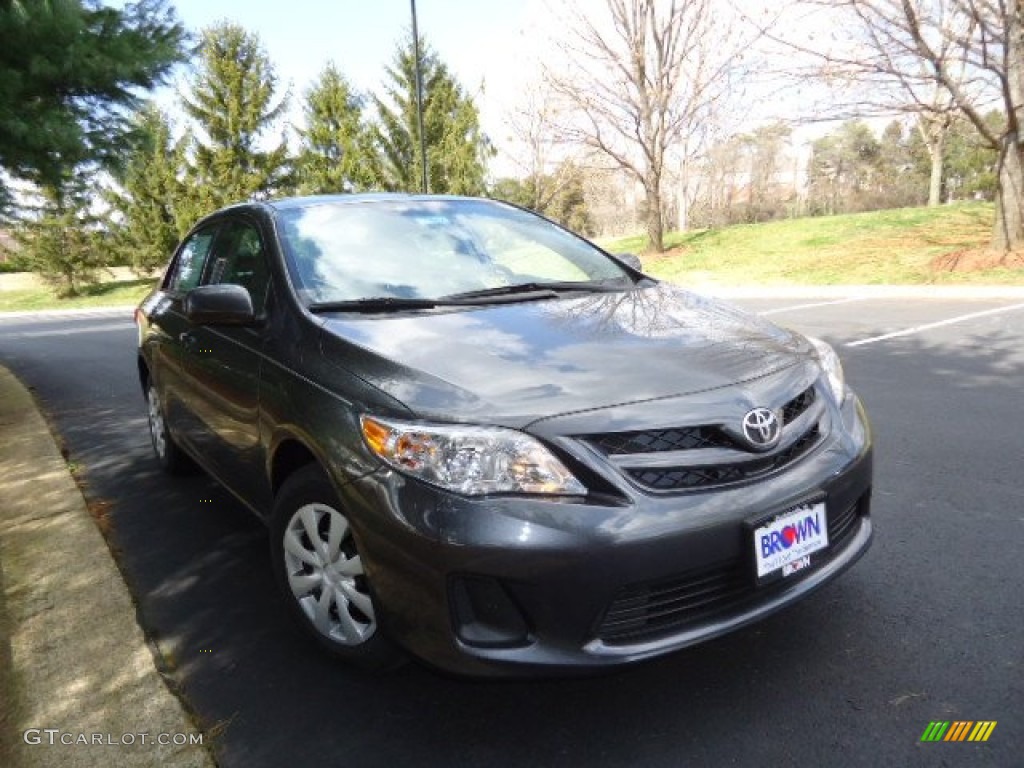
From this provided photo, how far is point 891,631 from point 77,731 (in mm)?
2535

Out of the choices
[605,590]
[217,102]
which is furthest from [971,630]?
[217,102]

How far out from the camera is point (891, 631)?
95.6 inches

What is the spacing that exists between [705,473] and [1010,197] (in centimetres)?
1519

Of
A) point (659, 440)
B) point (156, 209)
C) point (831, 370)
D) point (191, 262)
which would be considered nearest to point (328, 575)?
point (659, 440)

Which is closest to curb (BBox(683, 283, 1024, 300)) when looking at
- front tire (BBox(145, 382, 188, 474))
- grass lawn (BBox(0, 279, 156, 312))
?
front tire (BBox(145, 382, 188, 474))

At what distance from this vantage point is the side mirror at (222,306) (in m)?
2.79

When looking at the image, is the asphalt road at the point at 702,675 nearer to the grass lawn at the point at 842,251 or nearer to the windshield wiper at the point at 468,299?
the windshield wiper at the point at 468,299

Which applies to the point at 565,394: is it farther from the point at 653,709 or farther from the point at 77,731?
the point at 77,731

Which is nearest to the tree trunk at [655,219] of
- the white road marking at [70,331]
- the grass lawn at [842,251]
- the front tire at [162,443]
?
the grass lawn at [842,251]

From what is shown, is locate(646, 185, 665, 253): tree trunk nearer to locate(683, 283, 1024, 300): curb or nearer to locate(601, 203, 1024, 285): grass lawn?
locate(601, 203, 1024, 285): grass lawn

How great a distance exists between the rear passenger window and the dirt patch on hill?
44.8 ft

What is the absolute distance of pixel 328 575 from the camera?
7.77 ft

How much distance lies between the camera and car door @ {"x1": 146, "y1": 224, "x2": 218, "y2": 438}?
12.5ft

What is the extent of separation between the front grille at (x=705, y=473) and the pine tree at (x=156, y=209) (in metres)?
33.1
